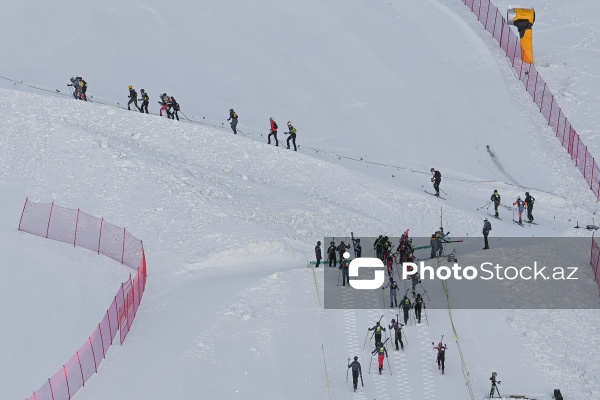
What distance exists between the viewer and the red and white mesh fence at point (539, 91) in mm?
50156

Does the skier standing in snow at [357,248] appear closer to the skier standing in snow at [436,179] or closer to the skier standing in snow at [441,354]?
Result: the skier standing in snow at [441,354]

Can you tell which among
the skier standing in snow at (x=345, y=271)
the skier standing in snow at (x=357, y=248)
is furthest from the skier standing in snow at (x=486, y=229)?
the skier standing in snow at (x=345, y=271)

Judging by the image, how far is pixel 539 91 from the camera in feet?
179

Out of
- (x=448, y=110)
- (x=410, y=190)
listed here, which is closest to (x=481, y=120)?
(x=448, y=110)

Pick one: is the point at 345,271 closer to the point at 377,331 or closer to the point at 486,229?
the point at 377,331

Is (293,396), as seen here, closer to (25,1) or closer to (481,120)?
(481,120)

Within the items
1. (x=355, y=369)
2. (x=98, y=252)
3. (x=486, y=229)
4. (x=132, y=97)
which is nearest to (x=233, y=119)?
(x=132, y=97)

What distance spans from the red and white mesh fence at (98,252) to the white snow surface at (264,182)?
0.38m

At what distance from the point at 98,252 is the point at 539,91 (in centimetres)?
2169

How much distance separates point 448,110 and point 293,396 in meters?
22.1

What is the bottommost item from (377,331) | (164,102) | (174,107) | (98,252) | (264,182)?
(377,331)

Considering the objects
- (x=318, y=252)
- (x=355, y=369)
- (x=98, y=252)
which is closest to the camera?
(x=355, y=369)

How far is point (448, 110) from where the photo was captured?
53.2m

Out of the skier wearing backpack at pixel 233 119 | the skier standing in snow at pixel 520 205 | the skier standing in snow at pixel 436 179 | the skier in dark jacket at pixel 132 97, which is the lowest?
the skier standing in snow at pixel 520 205
